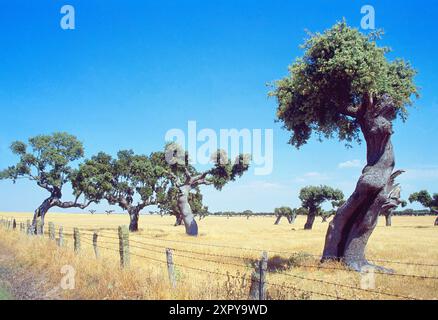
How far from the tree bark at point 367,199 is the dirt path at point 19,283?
1202 cm

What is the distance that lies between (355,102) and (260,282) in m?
13.2

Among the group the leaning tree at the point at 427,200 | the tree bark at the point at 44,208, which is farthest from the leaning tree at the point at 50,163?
the leaning tree at the point at 427,200

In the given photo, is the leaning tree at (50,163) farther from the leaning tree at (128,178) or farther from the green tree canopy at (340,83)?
the green tree canopy at (340,83)

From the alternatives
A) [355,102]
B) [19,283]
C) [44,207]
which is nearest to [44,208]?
[44,207]

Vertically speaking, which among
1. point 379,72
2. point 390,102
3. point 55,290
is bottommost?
point 55,290

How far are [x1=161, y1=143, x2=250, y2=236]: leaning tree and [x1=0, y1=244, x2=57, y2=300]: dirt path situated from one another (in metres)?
27.8

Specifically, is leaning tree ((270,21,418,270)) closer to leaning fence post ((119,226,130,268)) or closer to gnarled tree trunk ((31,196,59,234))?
leaning fence post ((119,226,130,268))

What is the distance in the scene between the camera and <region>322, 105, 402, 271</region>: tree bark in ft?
54.1

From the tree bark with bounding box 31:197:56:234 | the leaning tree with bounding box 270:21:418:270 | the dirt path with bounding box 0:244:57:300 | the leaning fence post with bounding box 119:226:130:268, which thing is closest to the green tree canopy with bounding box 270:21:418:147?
the leaning tree with bounding box 270:21:418:270
